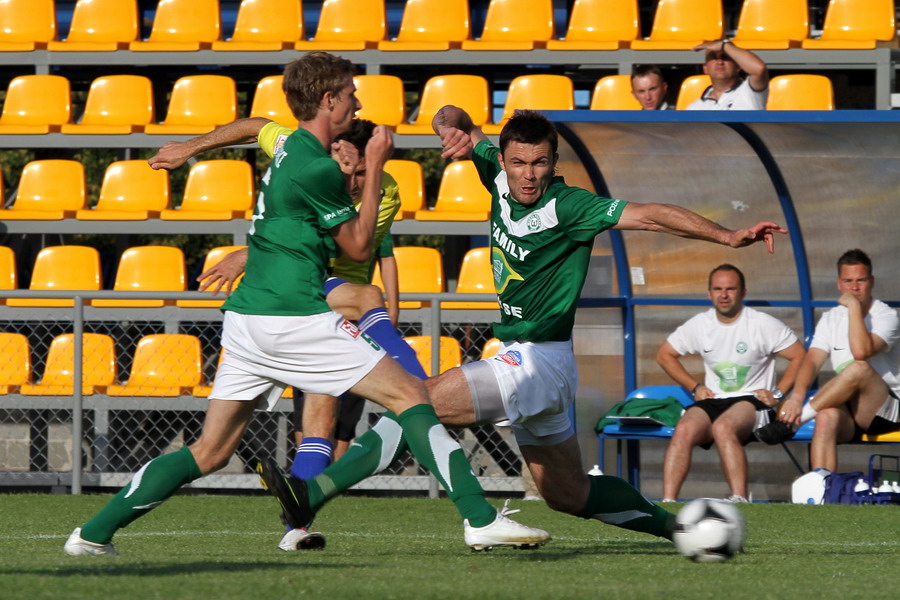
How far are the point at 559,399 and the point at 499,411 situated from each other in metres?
0.23

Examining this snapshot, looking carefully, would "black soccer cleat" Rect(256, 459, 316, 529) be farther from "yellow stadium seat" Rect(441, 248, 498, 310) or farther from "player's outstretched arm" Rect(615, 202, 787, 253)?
"yellow stadium seat" Rect(441, 248, 498, 310)

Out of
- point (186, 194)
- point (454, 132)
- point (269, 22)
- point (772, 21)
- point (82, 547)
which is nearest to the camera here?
point (82, 547)

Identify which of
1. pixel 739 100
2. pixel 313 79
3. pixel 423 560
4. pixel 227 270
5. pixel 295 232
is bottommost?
pixel 423 560

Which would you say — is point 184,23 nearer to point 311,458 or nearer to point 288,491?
point 311,458

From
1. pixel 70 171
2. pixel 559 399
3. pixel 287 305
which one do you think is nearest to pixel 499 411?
pixel 559 399

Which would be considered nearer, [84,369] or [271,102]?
[84,369]

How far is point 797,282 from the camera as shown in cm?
1013

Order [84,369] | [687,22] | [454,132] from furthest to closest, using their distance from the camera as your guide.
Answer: [687,22], [84,369], [454,132]

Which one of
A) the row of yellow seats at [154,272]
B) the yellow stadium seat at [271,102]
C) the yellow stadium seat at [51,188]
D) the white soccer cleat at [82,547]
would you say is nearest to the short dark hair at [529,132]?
the white soccer cleat at [82,547]

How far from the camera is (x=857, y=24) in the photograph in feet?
42.4

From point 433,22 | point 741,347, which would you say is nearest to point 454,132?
point 741,347

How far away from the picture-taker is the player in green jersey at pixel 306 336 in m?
4.80

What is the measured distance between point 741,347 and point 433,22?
17.7 feet

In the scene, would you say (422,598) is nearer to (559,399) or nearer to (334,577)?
(334,577)
